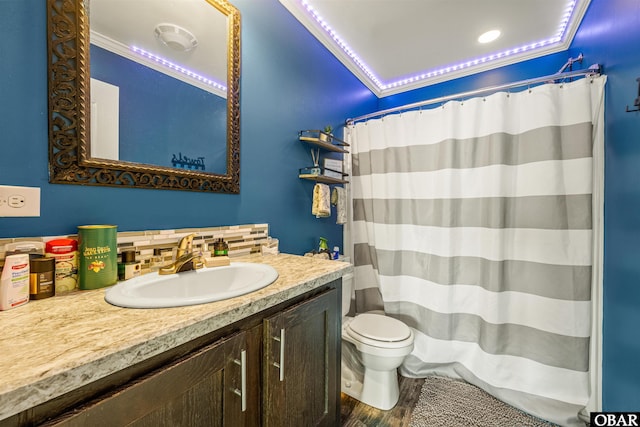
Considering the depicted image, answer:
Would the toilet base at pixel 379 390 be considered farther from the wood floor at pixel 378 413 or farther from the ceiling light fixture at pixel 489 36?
the ceiling light fixture at pixel 489 36

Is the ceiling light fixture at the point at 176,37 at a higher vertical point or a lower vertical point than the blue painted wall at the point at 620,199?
higher

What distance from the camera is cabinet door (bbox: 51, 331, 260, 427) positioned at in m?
0.46

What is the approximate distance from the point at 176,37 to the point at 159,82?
0.78 ft

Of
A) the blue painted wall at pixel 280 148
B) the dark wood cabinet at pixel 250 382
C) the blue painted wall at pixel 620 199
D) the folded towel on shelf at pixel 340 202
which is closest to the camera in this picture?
the dark wood cabinet at pixel 250 382

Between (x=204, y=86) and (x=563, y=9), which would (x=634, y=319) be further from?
(x=204, y=86)

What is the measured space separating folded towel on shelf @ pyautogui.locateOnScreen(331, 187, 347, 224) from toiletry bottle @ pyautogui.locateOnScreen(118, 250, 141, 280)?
4.44 feet

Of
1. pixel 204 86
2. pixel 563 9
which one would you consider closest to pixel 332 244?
pixel 204 86

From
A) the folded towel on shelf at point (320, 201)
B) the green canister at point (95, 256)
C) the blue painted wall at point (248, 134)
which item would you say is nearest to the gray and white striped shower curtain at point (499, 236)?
the folded towel on shelf at point (320, 201)

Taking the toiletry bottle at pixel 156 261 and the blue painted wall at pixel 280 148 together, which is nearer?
the blue painted wall at pixel 280 148

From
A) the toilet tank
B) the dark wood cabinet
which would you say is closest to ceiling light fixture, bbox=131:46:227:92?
the dark wood cabinet

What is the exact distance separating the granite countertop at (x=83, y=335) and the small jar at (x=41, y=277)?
2cm

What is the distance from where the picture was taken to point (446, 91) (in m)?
2.40

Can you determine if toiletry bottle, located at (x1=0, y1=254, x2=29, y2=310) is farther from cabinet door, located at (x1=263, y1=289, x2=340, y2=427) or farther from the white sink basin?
cabinet door, located at (x1=263, y1=289, x2=340, y2=427)

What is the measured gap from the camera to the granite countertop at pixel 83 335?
0.38 meters
